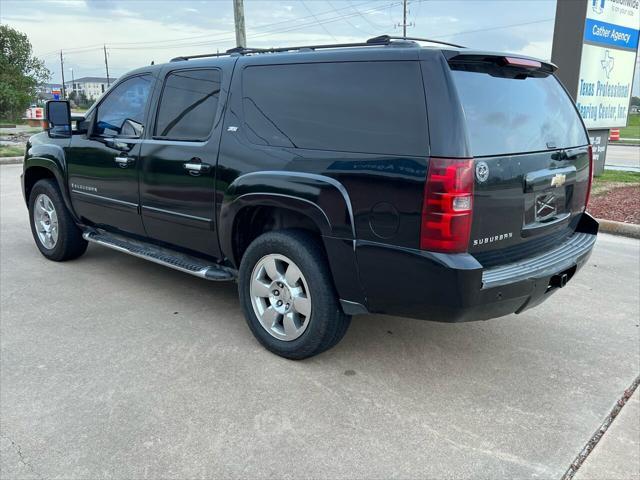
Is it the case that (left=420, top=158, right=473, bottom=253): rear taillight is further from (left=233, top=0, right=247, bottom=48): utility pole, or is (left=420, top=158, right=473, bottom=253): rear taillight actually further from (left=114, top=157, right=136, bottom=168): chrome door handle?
(left=233, top=0, right=247, bottom=48): utility pole

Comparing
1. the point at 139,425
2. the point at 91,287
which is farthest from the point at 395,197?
the point at 91,287

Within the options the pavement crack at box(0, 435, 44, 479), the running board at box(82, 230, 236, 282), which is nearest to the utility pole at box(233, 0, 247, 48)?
the running board at box(82, 230, 236, 282)

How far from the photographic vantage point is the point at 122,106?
196 inches

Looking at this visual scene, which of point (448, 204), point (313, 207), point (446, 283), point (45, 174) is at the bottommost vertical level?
point (446, 283)

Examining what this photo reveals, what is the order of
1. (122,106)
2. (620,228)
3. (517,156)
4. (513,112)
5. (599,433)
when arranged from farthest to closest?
(620,228) < (122,106) < (513,112) < (517,156) < (599,433)

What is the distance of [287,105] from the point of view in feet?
12.0

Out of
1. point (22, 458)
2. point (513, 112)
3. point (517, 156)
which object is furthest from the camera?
point (513, 112)

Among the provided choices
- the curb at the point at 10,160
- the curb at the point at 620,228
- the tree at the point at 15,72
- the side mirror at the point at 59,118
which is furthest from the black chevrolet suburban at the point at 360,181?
the tree at the point at 15,72

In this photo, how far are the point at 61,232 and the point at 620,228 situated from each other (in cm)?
659

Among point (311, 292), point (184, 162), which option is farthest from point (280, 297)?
point (184, 162)

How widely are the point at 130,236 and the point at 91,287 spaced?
0.59 meters

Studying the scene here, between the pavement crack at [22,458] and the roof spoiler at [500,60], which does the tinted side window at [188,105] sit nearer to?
the roof spoiler at [500,60]

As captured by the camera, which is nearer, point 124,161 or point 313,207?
point 313,207

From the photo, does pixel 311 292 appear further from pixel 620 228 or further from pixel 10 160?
pixel 10 160
